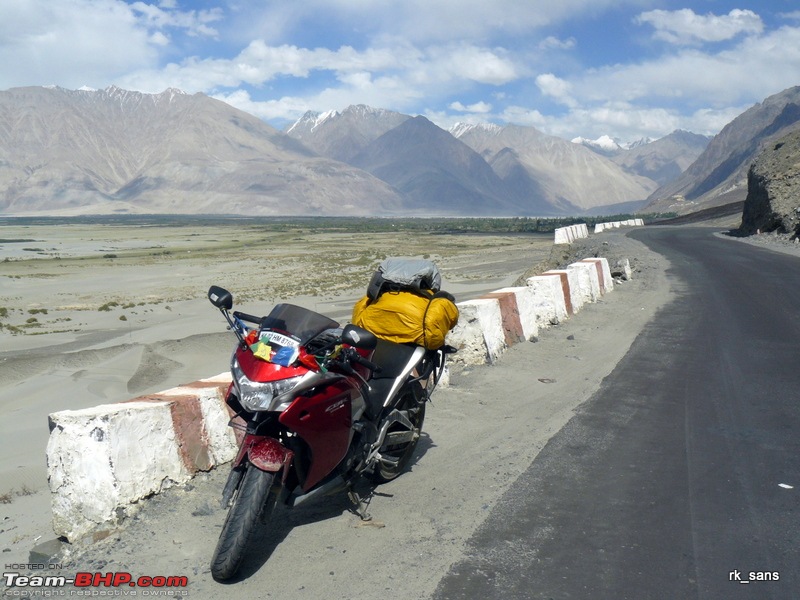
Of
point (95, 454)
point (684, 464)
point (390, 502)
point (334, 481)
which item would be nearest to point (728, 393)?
point (684, 464)

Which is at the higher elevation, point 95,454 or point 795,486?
point 95,454

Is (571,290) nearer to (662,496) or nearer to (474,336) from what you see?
(474,336)

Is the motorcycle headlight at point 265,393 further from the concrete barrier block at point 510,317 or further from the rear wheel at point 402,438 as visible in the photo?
the concrete barrier block at point 510,317

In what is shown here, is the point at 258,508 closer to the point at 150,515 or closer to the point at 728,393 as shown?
the point at 150,515

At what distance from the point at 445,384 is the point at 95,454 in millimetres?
4260

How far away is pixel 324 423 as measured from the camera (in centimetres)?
464

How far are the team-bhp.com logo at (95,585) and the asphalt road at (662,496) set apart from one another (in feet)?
4.70

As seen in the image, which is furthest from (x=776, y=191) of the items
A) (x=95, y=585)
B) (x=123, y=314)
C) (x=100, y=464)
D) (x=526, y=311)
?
(x=95, y=585)

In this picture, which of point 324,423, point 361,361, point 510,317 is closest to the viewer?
point 324,423

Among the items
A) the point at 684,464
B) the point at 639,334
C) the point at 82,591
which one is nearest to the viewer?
the point at 82,591

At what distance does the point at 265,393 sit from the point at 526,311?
699 cm

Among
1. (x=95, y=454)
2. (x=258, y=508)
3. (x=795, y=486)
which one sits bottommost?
(x=795, y=486)

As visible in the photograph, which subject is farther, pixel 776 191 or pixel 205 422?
pixel 776 191

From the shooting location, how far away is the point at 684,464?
5973mm
